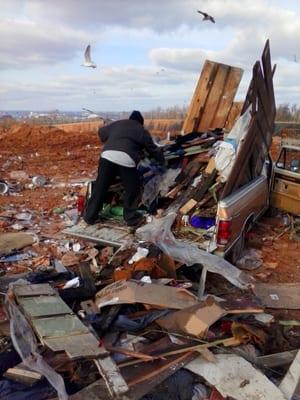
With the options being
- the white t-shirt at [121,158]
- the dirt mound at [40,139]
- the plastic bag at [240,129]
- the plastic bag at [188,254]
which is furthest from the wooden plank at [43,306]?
the dirt mound at [40,139]

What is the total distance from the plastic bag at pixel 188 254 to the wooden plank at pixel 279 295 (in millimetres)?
320

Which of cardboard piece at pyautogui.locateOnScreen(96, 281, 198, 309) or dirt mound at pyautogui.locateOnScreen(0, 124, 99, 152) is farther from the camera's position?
dirt mound at pyautogui.locateOnScreen(0, 124, 99, 152)

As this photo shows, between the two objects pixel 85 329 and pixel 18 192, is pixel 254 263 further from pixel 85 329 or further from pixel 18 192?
pixel 18 192

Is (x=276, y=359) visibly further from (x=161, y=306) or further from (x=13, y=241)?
(x=13, y=241)

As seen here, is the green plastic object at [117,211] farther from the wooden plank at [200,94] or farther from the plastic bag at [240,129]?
the wooden plank at [200,94]

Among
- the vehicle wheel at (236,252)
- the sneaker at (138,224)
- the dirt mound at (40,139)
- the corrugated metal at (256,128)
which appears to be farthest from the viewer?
the dirt mound at (40,139)

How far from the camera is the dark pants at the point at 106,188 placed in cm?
649

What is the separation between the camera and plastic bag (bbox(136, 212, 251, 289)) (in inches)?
202

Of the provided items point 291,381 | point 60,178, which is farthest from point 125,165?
point 60,178

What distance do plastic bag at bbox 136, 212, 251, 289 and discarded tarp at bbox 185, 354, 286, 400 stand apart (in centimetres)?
146

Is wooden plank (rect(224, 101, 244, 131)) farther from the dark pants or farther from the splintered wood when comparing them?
the dark pants

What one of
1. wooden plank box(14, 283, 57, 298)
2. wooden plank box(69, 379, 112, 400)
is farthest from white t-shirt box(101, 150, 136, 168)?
wooden plank box(69, 379, 112, 400)

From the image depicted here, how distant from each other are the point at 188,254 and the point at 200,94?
4.44 m

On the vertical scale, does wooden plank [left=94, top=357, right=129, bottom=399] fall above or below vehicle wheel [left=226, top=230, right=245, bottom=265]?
below
